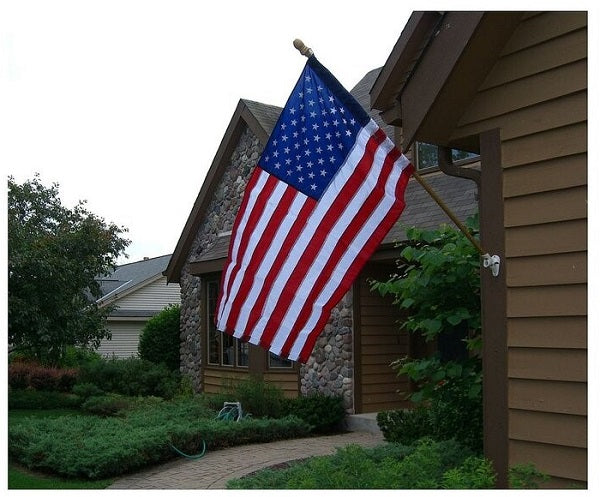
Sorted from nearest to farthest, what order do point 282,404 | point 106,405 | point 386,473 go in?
1. point 386,473
2. point 282,404
3. point 106,405

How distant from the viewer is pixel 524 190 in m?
5.03

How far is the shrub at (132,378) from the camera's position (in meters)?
17.8

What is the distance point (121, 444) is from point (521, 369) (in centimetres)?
600

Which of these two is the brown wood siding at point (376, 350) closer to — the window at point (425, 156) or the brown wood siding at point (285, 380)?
the brown wood siding at point (285, 380)

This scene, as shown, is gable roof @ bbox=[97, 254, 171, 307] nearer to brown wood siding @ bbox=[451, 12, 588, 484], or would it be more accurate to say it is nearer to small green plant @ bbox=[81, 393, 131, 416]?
small green plant @ bbox=[81, 393, 131, 416]

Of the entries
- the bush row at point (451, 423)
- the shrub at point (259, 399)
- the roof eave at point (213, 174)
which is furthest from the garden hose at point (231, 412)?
the roof eave at point (213, 174)

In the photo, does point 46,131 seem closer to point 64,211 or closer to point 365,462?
point 64,211

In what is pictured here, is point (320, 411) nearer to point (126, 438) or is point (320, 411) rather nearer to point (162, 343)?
point (126, 438)

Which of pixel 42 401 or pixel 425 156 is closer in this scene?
pixel 425 156

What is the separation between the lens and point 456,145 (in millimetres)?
5781

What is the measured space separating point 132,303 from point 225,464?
28702 mm

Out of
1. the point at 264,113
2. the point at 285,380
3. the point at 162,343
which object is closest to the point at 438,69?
the point at 285,380

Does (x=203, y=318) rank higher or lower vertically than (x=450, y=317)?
lower

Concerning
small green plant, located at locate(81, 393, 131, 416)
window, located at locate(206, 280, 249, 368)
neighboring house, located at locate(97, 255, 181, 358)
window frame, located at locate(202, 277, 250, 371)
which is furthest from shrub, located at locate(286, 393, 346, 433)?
neighboring house, located at locate(97, 255, 181, 358)
